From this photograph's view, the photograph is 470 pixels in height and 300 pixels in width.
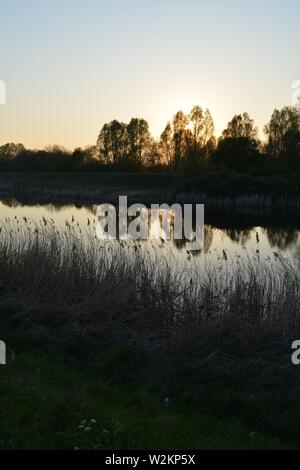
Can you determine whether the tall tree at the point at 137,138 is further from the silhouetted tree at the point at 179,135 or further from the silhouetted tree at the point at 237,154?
the silhouetted tree at the point at 237,154

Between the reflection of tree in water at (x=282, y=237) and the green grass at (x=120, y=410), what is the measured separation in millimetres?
14386

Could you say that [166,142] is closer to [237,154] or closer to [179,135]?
[179,135]

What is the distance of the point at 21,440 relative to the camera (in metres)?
4.51

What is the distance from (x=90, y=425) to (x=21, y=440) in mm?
632

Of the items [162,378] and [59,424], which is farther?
[162,378]

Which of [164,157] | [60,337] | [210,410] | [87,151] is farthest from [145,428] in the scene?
[87,151]

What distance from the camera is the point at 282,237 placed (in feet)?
77.3

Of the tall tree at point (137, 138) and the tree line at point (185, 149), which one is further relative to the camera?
the tall tree at point (137, 138)

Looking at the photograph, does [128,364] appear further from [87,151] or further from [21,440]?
[87,151]

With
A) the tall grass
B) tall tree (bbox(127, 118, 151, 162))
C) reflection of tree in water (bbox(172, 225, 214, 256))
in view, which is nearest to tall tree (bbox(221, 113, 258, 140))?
tall tree (bbox(127, 118, 151, 162))

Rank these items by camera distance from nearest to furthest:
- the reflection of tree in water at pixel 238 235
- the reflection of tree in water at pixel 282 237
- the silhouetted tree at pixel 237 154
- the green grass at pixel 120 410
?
the green grass at pixel 120 410 → the reflection of tree in water at pixel 282 237 → the reflection of tree in water at pixel 238 235 → the silhouetted tree at pixel 237 154

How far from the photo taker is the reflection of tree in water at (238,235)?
73.3ft

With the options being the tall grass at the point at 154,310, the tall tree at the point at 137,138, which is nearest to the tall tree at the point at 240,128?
the tall tree at the point at 137,138

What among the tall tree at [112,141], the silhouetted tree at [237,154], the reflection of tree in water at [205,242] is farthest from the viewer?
the tall tree at [112,141]
